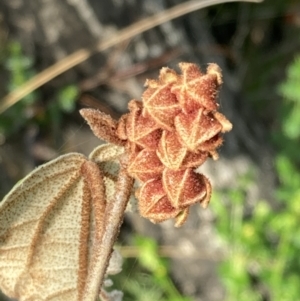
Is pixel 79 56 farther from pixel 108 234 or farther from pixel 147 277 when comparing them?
pixel 108 234

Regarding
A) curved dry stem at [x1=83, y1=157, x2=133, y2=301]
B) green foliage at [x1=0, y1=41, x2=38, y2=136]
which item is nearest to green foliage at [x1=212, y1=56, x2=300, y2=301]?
green foliage at [x1=0, y1=41, x2=38, y2=136]

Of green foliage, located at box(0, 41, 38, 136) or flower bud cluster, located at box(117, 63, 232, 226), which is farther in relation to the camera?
green foliage, located at box(0, 41, 38, 136)

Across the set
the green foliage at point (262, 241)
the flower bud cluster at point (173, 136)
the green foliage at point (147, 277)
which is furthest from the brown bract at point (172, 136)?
the green foliage at point (262, 241)

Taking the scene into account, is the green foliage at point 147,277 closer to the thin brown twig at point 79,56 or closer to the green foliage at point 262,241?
the green foliage at point 262,241

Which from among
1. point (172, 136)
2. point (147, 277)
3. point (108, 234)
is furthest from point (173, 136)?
point (147, 277)

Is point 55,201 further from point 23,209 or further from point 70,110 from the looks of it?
point 70,110

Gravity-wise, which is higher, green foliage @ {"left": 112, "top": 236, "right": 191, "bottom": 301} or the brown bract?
the brown bract

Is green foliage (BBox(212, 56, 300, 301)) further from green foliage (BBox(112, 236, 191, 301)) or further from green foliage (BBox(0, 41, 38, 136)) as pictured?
green foliage (BBox(0, 41, 38, 136))

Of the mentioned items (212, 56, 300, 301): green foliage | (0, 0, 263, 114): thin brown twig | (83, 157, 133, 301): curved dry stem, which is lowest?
(212, 56, 300, 301): green foliage

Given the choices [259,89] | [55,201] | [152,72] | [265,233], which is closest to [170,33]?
[152,72]
